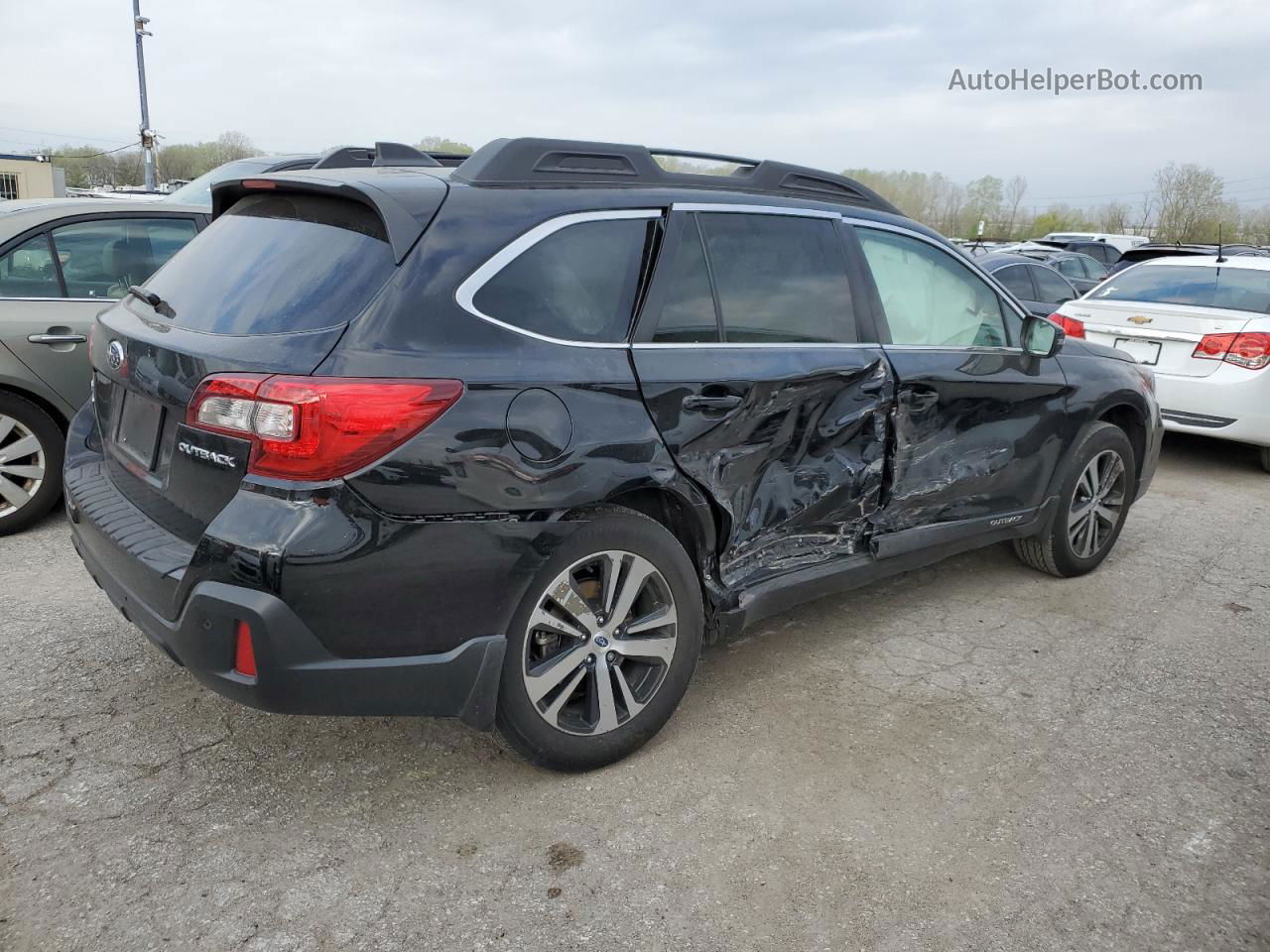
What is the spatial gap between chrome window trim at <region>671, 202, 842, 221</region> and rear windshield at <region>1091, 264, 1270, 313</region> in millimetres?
5152

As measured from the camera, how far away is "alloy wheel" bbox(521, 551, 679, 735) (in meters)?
2.88

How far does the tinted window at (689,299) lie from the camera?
3132 millimetres

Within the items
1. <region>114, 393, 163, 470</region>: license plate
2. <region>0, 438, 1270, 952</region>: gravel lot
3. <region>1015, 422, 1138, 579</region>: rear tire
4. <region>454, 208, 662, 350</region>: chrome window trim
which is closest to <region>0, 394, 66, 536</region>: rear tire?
<region>0, 438, 1270, 952</region>: gravel lot

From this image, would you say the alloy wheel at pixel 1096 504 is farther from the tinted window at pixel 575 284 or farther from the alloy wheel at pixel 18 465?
the alloy wheel at pixel 18 465

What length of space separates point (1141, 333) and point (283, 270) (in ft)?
21.7

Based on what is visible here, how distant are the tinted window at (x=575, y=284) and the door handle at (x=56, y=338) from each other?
10.5ft

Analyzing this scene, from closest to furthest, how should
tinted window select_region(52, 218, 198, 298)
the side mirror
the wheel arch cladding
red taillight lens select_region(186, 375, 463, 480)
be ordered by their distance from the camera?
red taillight lens select_region(186, 375, 463, 480) → the side mirror → the wheel arch cladding → tinted window select_region(52, 218, 198, 298)

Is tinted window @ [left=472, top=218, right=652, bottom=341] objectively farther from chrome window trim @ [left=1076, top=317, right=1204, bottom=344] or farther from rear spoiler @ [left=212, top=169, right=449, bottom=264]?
chrome window trim @ [left=1076, top=317, right=1204, bottom=344]

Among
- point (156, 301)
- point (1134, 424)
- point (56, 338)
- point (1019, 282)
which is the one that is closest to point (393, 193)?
point (156, 301)

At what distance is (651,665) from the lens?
316 centimetres

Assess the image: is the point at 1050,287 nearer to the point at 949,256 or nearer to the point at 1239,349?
the point at 1239,349

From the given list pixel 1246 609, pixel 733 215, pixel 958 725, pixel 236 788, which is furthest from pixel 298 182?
pixel 1246 609

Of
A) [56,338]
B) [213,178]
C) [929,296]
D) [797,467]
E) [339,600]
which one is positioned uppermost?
[213,178]

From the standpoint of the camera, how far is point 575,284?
9.69ft
